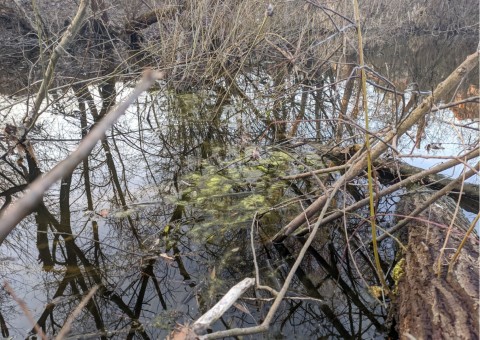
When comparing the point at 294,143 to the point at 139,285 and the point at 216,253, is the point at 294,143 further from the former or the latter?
the point at 139,285

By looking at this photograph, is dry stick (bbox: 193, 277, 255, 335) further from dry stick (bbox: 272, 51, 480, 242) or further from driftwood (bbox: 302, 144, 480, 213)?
driftwood (bbox: 302, 144, 480, 213)

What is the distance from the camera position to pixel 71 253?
9.19 feet

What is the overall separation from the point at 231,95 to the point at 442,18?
11.3 metres

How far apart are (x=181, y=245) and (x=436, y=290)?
5.58ft

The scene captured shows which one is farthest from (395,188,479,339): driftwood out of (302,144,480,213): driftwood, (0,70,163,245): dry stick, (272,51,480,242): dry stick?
(0,70,163,245): dry stick

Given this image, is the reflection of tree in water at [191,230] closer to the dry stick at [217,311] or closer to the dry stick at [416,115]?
the dry stick at [416,115]

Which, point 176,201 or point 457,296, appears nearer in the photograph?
point 457,296

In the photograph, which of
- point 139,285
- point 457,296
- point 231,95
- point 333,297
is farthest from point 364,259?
point 231,95

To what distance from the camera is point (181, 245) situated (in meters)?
2.87

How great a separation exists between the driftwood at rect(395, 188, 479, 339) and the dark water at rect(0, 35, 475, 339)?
268 millimetres

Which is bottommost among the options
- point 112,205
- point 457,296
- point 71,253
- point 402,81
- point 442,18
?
point 457,296

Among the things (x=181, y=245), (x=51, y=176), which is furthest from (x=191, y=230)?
(x=51, y=176)

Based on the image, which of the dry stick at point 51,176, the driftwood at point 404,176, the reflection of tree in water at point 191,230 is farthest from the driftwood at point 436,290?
the dry stick at point 51,176

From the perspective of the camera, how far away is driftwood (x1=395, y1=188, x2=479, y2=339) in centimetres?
164
